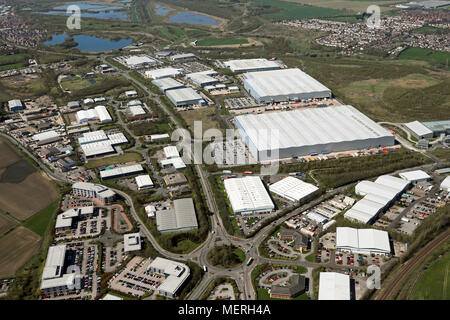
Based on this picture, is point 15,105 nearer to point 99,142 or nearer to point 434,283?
point 99,142

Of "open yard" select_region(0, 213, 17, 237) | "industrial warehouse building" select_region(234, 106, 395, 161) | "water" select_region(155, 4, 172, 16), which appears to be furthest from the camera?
"water" select_region(155, 4, 172, 16)

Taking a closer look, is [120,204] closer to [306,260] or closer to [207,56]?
[306,260]

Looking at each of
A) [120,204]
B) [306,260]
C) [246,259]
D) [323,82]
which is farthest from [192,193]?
[323,82]

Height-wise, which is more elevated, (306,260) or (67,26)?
(67,26)

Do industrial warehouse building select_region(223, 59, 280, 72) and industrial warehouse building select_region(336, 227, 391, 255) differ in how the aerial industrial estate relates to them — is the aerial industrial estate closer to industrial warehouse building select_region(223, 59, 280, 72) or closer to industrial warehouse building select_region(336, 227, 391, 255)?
industrial warehouse building select_region(336, 227, 391, 255)

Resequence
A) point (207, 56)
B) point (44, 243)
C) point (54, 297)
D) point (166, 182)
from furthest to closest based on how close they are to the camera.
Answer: point (207, 56) < point (166, 182) < point (44, 243) < point (54, 297)

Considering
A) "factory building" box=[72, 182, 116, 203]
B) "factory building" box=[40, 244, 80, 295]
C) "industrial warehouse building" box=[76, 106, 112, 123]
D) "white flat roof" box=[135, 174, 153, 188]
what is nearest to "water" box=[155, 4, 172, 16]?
"industrial warehouse building" box=[76, 106, 112, 123]
